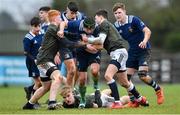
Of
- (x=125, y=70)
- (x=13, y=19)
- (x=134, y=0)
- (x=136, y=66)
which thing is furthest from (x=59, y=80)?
(x=13, y=19)

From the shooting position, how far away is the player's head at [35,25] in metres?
18.6

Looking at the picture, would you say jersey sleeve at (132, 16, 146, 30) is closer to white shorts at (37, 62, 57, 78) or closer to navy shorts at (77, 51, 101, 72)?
A: navy shorts at (77, 51, 101, 72)

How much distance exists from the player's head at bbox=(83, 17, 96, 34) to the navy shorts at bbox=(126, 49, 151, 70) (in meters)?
2.10

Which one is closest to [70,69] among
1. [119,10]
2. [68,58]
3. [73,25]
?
[68,58]

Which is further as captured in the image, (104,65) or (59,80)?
(104,65)

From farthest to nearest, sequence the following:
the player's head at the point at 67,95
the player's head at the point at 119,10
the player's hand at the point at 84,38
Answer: the player's head at the point at 119,10, the player's hand at the point at 84,38, the player's head at the point at 67,95

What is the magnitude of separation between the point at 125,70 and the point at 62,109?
170 cm

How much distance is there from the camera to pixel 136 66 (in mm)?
18547

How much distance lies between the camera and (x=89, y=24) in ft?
54.2

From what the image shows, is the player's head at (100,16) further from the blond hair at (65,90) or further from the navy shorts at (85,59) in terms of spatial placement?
the blond hair at (65,90)

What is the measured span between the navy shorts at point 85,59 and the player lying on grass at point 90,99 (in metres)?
0.86

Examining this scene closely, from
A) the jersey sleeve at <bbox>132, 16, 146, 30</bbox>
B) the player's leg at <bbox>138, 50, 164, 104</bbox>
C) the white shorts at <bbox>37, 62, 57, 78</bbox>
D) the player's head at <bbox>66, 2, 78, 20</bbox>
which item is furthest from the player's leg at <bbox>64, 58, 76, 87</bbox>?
the jersey sleeve at <bbox>132, 16, 146, 30</bbox>

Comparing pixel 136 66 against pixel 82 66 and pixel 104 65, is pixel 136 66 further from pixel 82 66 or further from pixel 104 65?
pixel 104 65

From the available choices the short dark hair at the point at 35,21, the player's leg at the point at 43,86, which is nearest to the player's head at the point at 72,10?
the short dark hair at the point at 35,21
